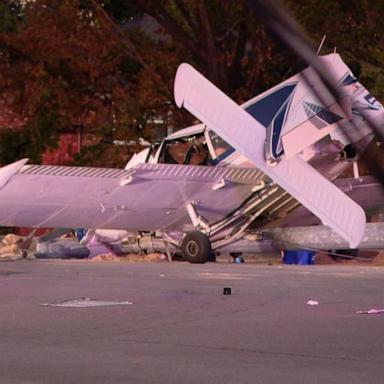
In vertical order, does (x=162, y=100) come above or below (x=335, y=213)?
above

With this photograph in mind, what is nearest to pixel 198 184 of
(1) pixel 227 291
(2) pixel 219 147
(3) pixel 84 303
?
(2) pixel 219 147

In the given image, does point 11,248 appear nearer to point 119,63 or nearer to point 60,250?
point 60,250

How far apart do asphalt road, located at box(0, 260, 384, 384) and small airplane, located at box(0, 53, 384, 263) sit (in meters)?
2.38

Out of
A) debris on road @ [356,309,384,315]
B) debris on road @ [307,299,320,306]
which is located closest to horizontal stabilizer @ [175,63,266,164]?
debris on road @ [307,299,320,306]

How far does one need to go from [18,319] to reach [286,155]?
778 cm

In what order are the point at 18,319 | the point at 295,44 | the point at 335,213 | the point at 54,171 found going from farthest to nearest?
1. the point at 54,171
2. the point at 335,213
3. the point at 18,319
4. the point at 295,44

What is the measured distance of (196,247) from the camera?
2075 cm

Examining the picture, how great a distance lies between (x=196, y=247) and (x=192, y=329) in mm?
11509

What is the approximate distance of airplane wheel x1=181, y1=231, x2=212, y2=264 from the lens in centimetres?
2058

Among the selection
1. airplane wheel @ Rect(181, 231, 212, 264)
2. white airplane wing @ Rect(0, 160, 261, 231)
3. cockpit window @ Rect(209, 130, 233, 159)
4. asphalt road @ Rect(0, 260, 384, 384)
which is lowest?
asphalt road @ Rect(0, 260, 384, 384)

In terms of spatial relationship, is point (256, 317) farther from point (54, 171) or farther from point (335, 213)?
point (54, 171)

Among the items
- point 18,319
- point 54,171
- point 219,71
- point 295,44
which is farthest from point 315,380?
point 219,71

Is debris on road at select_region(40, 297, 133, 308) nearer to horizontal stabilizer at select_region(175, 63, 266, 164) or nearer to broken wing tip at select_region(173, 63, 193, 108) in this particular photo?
horizontal stabilizer at select_region(175, 63, 266, 164)

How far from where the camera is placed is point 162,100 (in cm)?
3002
